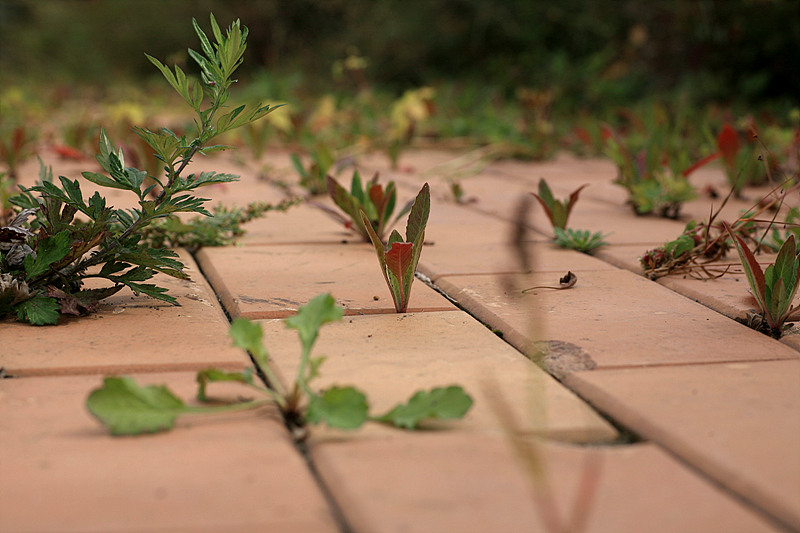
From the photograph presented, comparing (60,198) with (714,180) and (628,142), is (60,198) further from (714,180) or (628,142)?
(628,142)

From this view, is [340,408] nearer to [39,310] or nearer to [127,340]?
[127,340]

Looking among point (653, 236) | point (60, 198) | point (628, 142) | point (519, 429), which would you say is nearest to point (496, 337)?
point (519, 429)

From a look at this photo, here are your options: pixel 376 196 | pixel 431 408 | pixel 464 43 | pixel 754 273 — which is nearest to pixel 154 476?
pixel 431 408

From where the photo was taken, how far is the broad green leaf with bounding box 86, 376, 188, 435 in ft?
→ 3.54

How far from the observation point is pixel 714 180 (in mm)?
4023

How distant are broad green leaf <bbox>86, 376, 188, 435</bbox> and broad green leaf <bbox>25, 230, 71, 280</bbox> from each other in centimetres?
56

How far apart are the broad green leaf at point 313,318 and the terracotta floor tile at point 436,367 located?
0.09 metres

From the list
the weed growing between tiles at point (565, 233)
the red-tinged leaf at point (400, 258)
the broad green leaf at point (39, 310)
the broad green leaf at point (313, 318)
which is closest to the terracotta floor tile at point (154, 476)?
the broad green leaf at point (313, 318)

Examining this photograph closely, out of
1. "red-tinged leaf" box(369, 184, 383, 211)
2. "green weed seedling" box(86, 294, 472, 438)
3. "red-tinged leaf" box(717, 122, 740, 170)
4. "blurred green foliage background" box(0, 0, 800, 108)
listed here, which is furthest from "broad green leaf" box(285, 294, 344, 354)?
"blurred green foliage background" box(0, 0, 800, 108)

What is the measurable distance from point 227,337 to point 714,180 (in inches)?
123

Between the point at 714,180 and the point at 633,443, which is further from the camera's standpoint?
the point at 714,180

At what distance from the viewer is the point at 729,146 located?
11.0 ft

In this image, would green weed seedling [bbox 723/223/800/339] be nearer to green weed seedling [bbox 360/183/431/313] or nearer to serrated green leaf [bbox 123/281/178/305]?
green weed seedling [bbox 360/183/431/313]

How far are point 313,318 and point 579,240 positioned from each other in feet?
4.21
